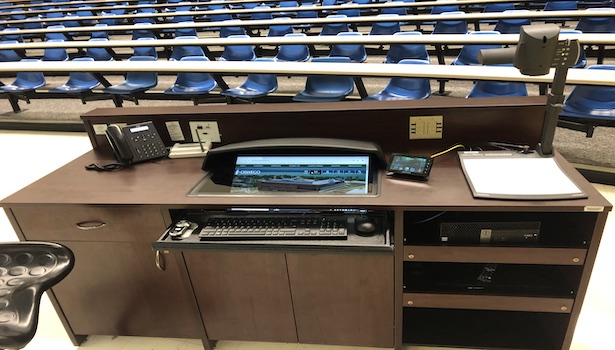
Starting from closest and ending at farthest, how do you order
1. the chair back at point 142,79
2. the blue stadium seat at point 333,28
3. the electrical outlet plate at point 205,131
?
1. the electrical outlet plate at point 205,131
2. the chair back at point 142,79
3. the blue stadium seat at point 333,28

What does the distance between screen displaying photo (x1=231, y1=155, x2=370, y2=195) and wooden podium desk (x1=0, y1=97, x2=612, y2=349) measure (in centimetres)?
8

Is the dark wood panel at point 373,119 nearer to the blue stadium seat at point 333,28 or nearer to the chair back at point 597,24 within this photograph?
the chair back at point 597,24

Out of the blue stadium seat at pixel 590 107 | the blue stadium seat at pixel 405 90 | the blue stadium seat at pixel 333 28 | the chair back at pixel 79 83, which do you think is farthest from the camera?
the blue stadium seat at pixel 333 28

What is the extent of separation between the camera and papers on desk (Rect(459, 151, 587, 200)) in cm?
122

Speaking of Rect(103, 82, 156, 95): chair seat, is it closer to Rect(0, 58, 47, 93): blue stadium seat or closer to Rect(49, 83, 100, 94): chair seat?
Rect(49, 83, 100, 94): chair seat

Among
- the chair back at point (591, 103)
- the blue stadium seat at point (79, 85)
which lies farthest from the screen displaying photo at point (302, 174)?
the blue stadium seat at point (79, 85)

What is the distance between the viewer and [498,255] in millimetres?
1323

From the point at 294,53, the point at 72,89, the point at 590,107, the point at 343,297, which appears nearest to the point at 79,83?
the point at 72,89

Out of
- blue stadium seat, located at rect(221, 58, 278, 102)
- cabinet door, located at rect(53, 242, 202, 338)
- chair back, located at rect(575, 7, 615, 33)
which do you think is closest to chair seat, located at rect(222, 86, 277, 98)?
blue stadium seat, located at rect(221, 58, 278, 102)

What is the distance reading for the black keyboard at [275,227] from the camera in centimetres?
129

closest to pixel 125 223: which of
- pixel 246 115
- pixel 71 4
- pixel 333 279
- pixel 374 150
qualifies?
pixel 246 115

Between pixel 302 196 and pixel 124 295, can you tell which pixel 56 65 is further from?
pixel 302 196

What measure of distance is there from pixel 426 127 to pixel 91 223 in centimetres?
128

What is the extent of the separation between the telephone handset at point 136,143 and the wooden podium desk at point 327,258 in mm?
50
